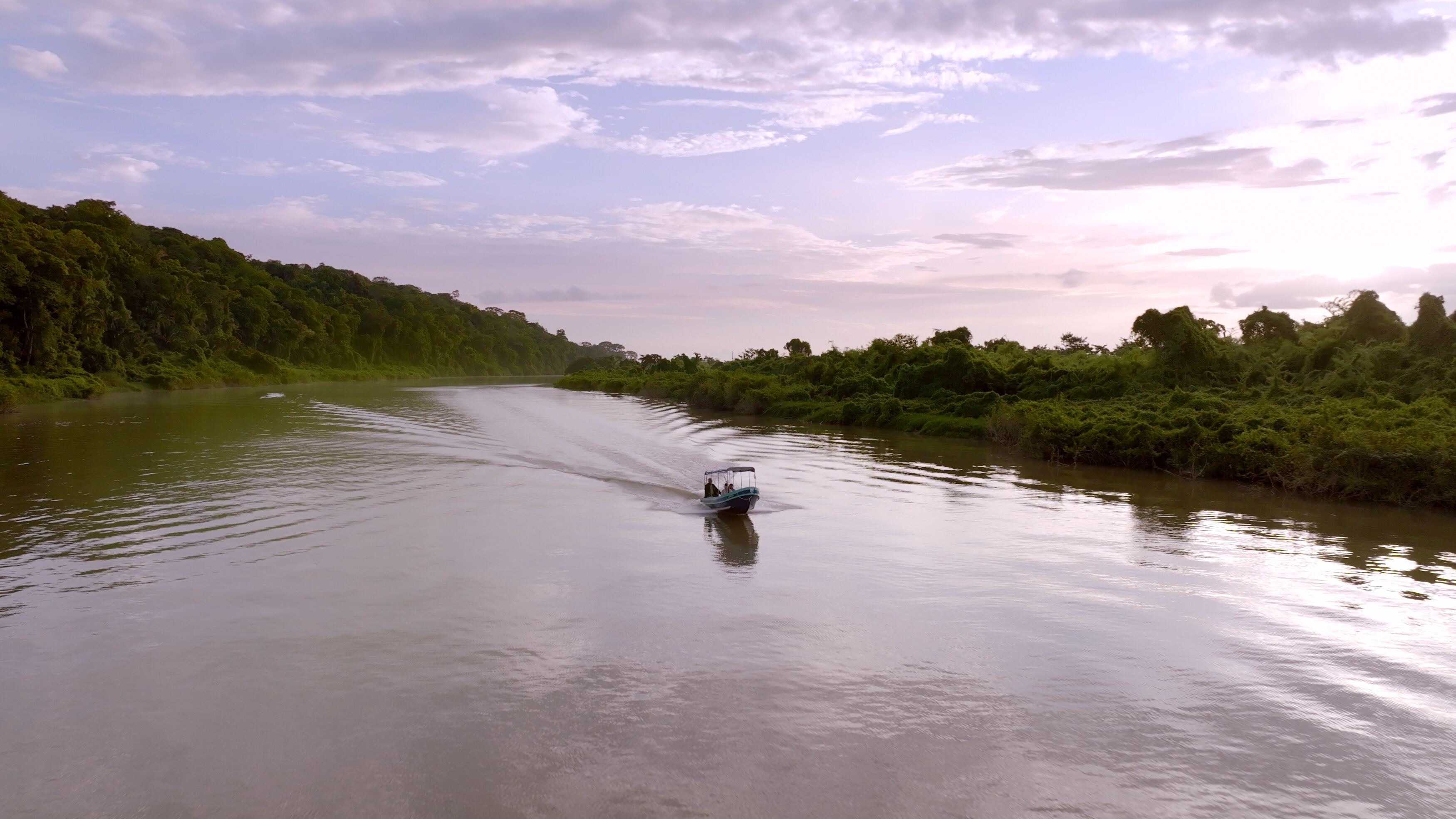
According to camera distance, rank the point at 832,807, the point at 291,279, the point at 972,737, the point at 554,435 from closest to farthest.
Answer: the point at 832,807 → the point at 972,737 → the point at 554,435 → the point at 291,279

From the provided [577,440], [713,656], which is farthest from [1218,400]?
[713,656]

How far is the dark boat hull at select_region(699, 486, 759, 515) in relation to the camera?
15.3 m

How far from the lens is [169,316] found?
56.0 metres

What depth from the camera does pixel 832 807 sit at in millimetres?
6008

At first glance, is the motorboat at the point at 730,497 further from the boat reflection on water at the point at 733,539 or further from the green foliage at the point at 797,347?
the green foliage at the point at 797,347

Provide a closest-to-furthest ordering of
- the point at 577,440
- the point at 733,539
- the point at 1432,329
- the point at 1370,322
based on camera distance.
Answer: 1. the point at 733,539
2. the point at 1432,329
3. the point at 1370,322
4. the point at 577,440

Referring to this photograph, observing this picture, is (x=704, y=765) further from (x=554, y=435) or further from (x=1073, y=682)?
(x=554, y=435)

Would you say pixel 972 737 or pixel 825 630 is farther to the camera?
pixel 825 630

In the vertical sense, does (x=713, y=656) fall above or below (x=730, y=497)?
below

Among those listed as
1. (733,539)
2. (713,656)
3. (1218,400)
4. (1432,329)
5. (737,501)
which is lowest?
(713,656)

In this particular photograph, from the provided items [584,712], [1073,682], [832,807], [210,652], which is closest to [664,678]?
[584,712]

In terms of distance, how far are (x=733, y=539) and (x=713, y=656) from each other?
5368 mm

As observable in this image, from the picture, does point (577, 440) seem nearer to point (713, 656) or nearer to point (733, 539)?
point (733, 539)

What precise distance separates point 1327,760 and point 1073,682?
1.93 metres
